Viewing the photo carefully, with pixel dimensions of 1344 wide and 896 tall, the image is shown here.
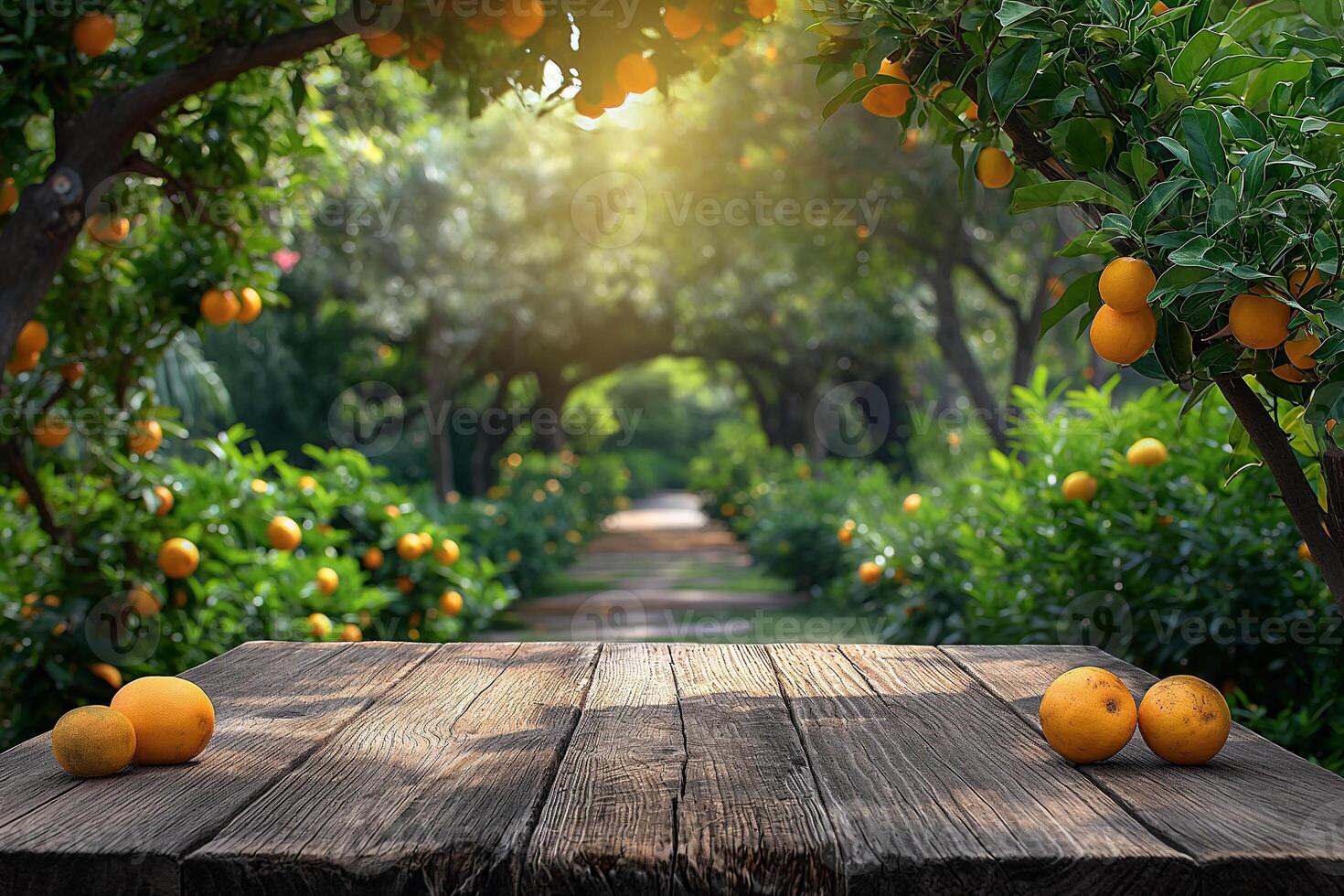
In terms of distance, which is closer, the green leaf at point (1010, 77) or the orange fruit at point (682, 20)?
the green leaf at point (1010, 77)

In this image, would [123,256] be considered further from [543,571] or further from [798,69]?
[543,571]

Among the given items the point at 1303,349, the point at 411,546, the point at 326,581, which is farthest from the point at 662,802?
the point at 411,546

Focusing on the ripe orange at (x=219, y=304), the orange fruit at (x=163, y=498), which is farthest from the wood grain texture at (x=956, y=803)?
the orange fruit at (x=163, y=498)

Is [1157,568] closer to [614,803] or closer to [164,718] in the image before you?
[614,803]

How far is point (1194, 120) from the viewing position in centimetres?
126

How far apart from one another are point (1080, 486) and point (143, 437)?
124 inches

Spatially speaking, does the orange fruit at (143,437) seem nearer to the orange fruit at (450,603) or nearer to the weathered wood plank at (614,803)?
the orange fruit at (450,603)

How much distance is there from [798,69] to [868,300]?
15.8 feet

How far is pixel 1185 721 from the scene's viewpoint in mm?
1369

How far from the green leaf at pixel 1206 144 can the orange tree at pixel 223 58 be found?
1345mm

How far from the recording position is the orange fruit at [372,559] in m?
5.83

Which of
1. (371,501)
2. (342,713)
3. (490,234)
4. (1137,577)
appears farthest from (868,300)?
(342,713)

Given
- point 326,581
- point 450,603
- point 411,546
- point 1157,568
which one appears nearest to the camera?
point 1157,568

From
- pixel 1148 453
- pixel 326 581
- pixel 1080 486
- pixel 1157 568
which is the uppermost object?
pixel 1148 453
